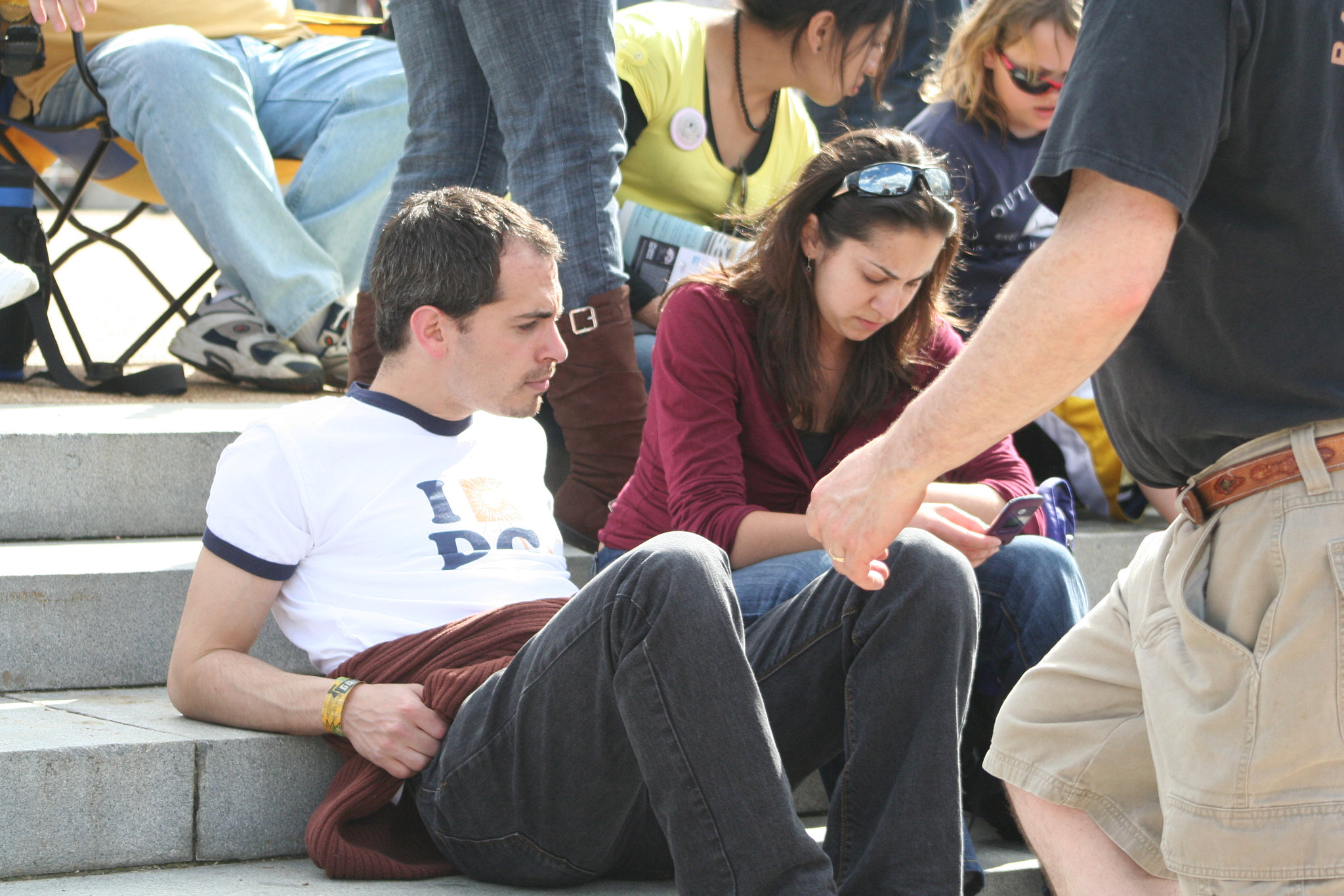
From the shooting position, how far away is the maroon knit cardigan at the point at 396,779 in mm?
1972

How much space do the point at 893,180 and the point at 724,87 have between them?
908 millimetres

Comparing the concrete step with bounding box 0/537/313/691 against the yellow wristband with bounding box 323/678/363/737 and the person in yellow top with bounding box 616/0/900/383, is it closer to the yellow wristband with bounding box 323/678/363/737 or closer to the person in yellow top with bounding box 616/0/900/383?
the yellow wristband with bounding box 323/678/363/737

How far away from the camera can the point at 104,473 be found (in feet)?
9.06

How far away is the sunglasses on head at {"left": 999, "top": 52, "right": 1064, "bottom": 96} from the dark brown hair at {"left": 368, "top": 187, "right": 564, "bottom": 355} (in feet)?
5.08

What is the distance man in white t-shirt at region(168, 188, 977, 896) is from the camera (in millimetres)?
1741

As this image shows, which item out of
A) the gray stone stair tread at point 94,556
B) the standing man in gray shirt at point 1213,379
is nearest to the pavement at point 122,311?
the gray stone stair tread at point 94,556

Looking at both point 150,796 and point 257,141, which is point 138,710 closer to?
point 150,796

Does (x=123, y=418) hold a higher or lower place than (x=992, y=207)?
lower

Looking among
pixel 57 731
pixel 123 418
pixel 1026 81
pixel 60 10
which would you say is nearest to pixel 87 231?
pixel 60 10

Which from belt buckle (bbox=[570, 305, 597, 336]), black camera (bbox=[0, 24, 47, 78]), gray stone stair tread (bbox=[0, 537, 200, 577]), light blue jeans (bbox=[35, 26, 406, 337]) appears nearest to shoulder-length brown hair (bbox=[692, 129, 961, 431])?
belt buckle (bbox=[570, 305, 597, 336])

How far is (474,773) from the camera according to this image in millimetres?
1894

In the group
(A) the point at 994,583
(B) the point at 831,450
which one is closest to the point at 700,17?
(B) the point at 831,450

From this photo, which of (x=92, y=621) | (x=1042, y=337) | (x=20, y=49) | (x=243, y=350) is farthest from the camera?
(x=243, y=350)

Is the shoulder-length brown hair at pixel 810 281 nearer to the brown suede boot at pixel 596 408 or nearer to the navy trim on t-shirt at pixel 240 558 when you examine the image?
the brown suede boot at pixel 596 408
